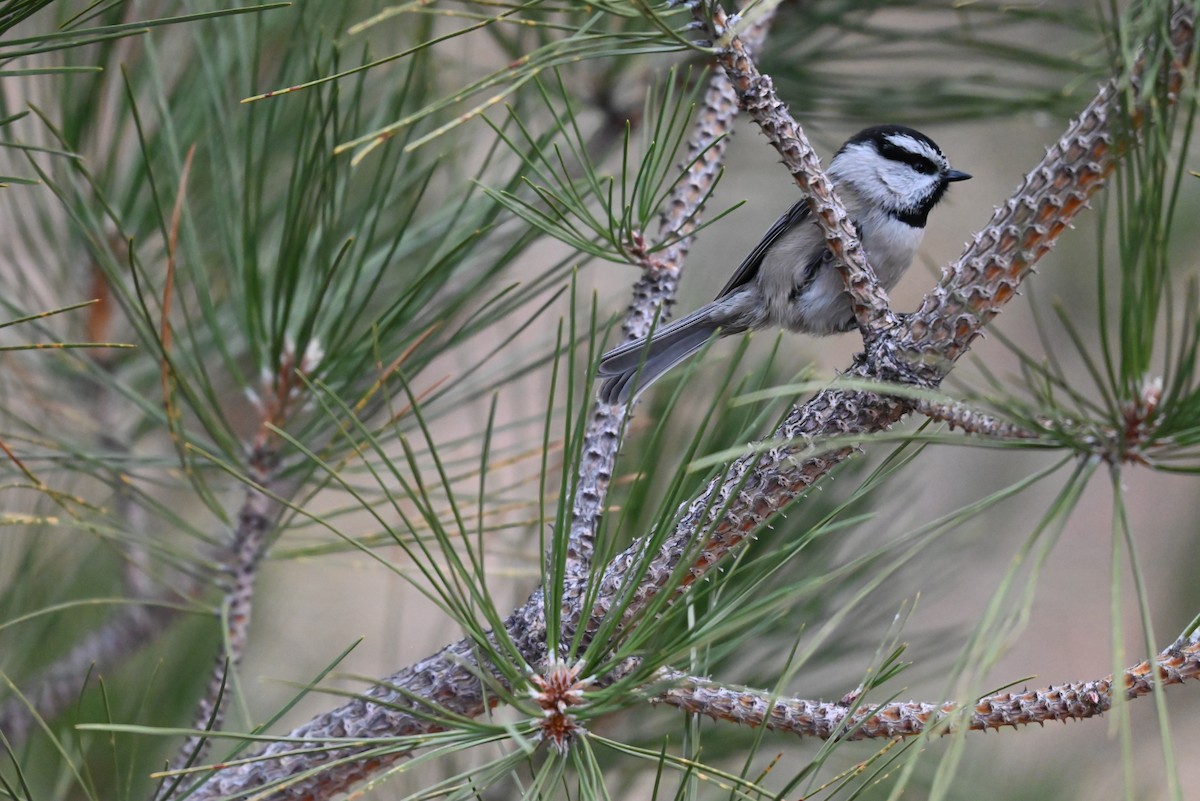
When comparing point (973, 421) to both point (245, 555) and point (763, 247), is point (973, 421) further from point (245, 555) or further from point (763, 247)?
point (763, 247)

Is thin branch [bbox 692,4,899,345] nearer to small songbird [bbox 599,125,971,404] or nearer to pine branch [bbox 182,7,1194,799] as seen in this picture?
pine branch [bbox 182,7,1194,799]

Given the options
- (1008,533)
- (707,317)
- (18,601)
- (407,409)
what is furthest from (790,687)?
(1008,533)

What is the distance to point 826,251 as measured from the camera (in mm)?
1284

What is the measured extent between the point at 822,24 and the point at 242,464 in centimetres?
83

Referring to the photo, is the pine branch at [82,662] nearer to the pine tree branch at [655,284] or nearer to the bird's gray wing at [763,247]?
the pine tree branch at [655,284]

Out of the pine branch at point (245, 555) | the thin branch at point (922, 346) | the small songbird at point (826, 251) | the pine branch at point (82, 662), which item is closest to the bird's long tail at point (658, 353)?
the small songbird at point (826, 251)

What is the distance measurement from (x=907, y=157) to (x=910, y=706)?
36.1 inches

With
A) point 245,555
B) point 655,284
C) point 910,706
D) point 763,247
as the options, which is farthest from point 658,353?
point 910,706

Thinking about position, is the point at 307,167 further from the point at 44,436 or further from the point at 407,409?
the point at 44,436

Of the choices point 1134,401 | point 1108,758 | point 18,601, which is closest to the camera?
point 1134,401

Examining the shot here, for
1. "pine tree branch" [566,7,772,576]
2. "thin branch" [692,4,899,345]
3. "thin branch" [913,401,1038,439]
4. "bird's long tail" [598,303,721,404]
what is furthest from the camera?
"bird's long tail" [598,303,721,404]

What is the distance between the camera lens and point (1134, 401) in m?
0.54

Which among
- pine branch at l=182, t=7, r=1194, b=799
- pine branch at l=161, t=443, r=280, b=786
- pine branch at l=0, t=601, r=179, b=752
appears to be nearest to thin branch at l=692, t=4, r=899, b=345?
pine branch at l=182, t=7, r=1194, b=799

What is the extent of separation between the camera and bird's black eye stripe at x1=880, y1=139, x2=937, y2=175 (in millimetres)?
1420
